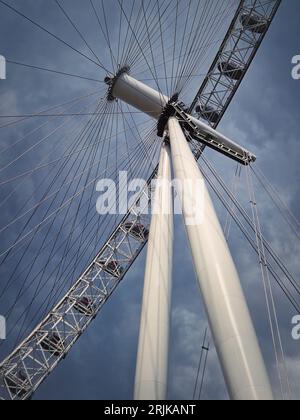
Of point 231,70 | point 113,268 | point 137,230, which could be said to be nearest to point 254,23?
point 231,70

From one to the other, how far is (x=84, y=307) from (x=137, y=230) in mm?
6951

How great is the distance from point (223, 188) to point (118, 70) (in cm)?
810

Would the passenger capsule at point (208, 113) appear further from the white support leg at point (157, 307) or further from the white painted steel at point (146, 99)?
the white support leg at point (157, 307)

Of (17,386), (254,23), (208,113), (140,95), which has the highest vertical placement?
(254,23)

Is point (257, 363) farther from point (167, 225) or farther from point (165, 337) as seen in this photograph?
point (167, 225)

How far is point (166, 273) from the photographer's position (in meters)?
9.80

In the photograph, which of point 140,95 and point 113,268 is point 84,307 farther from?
point 140,95

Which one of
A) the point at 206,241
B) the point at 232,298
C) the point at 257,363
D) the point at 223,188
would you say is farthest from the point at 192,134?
the point at 257,363

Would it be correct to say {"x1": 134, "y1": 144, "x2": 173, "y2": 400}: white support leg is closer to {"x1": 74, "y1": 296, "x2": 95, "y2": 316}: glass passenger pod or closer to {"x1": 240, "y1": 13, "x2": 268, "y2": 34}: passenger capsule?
{"x1": 240, "y1": 13, "x2": 268, "y2": 34}: passenger capsule

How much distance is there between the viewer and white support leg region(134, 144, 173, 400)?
757 centimetres

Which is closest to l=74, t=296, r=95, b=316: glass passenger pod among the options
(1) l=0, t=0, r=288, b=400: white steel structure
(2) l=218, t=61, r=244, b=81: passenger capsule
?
(1) l=0, t=0, r=288, b=400: white steel structure

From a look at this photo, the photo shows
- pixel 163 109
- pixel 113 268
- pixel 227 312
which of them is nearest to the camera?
pixel 227 312

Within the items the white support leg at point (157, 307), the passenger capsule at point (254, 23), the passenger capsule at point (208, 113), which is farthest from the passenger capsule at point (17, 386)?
the passenger capsule at point (254, 23)

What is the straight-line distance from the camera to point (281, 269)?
13.5m
